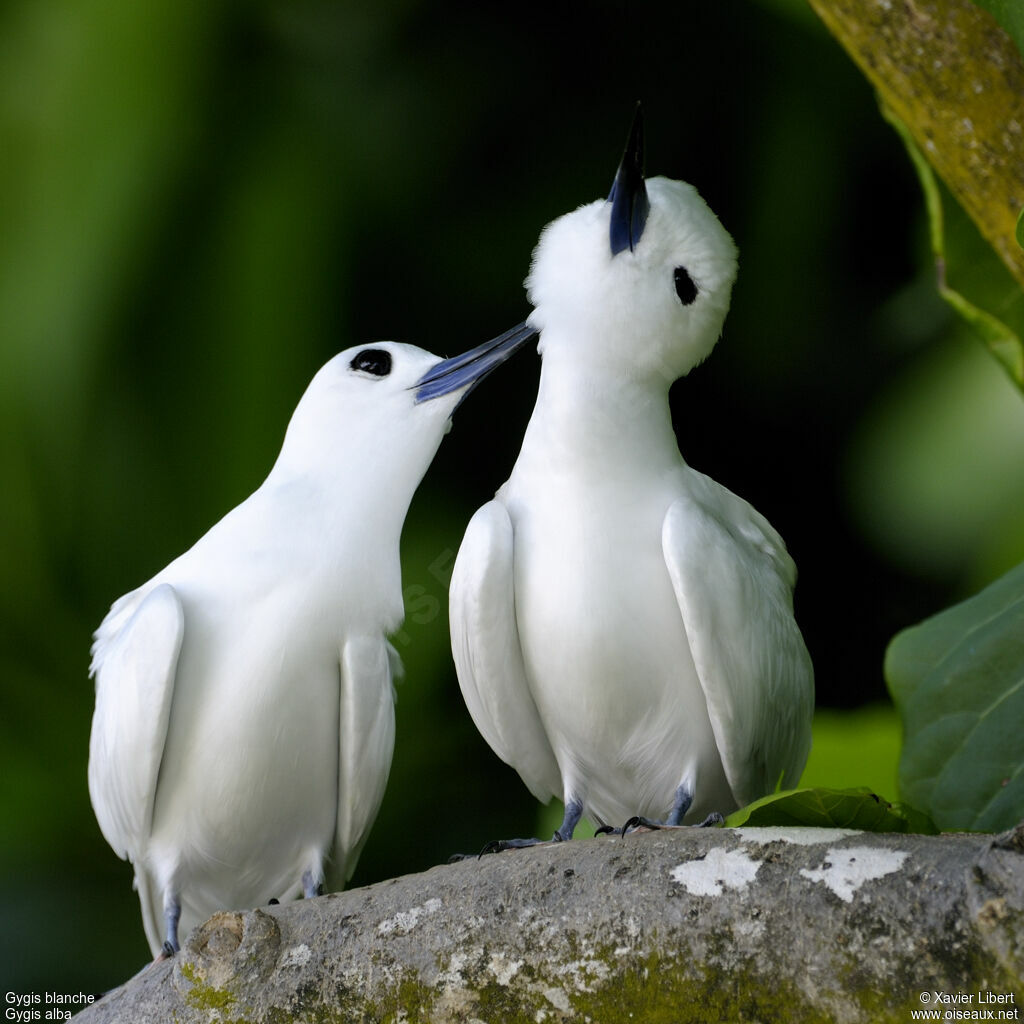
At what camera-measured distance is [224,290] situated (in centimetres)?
229

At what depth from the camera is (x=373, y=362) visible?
5.26 ft

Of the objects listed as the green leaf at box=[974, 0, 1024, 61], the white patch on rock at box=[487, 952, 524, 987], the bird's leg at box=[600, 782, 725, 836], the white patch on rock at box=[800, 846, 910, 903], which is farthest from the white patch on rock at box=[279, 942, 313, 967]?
the green leaf at box=[974, 0, 1024, 61]

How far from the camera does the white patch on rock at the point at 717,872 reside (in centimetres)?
108

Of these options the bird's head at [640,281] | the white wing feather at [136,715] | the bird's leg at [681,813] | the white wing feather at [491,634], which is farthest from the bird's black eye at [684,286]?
the white wing feather at [136,715]

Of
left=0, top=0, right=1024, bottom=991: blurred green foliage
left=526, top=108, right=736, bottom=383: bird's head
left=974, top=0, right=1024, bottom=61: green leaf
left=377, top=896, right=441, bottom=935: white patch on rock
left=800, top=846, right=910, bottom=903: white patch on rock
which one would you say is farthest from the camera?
left=0, top=0, right=1024, bottom=991: blurred green foliage

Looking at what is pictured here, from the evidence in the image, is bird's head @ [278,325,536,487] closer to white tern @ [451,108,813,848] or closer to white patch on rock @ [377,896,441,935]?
white tern @ [451,108,813,848]

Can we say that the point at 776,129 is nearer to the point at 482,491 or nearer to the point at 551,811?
the point at 482,491

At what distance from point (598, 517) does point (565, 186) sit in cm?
105

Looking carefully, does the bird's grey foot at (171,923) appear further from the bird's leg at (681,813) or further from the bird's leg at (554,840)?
the bird's leg at (681,813)

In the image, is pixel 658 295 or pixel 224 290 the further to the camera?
pixel 224 290

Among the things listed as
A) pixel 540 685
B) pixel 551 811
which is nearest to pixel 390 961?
pixel 540 685

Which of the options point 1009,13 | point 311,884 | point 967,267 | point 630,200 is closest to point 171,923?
point 311,884

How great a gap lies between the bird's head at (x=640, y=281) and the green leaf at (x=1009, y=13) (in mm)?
322

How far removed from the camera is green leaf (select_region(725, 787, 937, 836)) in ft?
3.85
